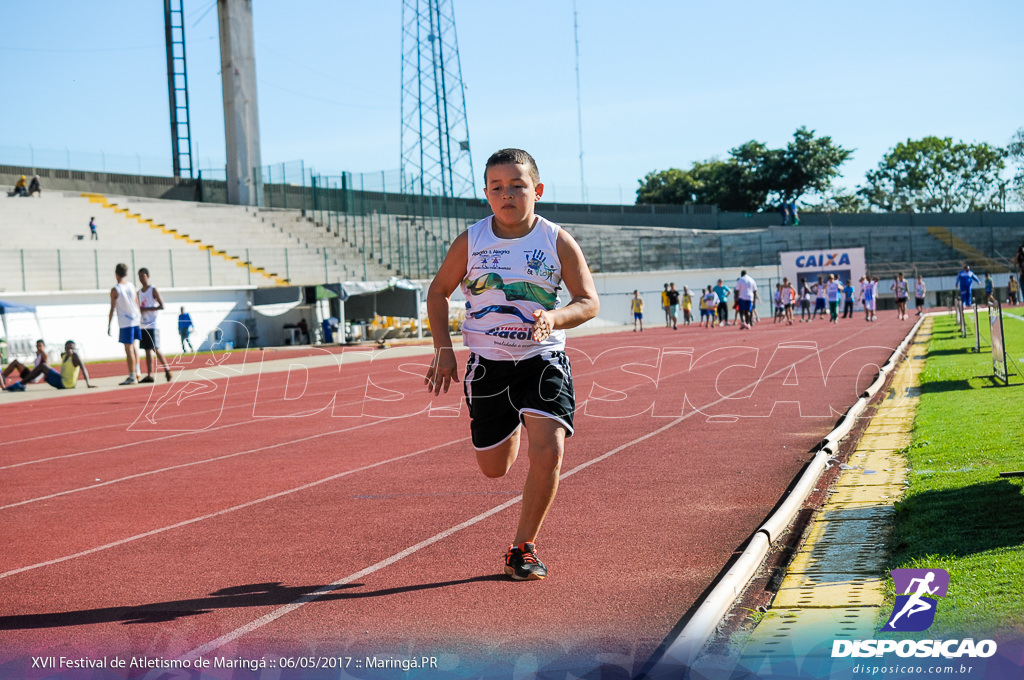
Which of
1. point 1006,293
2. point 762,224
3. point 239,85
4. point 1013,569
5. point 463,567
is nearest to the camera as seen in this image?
point 1013,569

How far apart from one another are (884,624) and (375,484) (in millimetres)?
4535

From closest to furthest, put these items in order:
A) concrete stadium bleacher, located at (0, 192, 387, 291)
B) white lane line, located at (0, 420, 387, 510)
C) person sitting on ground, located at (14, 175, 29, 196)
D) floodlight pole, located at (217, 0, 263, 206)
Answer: white lane line, located at (0, 420, 387, 510) < concrete stadium bleacher, located at (0, 192, 387, 291) < person sitting on ground, located at (14, 175, 29, 196) < floodlight pole, located at (217, 0, 263, 206)

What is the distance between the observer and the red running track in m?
3.78

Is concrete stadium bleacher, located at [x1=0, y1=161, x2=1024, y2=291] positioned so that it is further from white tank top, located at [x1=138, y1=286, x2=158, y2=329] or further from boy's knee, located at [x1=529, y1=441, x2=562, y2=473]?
boy's knee, located at [x1=529, y1=441, x2=562, y2=473]

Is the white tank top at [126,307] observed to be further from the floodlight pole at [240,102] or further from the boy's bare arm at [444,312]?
the floodlight pole at [240,102]

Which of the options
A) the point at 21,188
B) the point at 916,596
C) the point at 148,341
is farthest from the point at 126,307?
the point at 21,188

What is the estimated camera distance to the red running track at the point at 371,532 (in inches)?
149

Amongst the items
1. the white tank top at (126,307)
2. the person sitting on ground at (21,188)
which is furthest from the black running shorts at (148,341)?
the person sitting on ground at (21,188)

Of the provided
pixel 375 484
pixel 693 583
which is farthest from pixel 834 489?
pixel 375 484

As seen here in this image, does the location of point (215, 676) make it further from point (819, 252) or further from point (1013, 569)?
point (819, 252)

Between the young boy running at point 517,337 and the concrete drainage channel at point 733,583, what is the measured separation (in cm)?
88

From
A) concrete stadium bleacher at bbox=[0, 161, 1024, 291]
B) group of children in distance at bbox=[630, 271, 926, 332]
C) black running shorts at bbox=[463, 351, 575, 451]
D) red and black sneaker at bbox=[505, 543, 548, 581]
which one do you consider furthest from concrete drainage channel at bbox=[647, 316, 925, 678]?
concrete stadium bleacher at bbox=[0, 161, 1024, 291]

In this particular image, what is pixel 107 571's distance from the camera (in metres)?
5.10

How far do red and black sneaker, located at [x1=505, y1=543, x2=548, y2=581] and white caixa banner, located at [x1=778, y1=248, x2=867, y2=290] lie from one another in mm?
Answer: 49269
